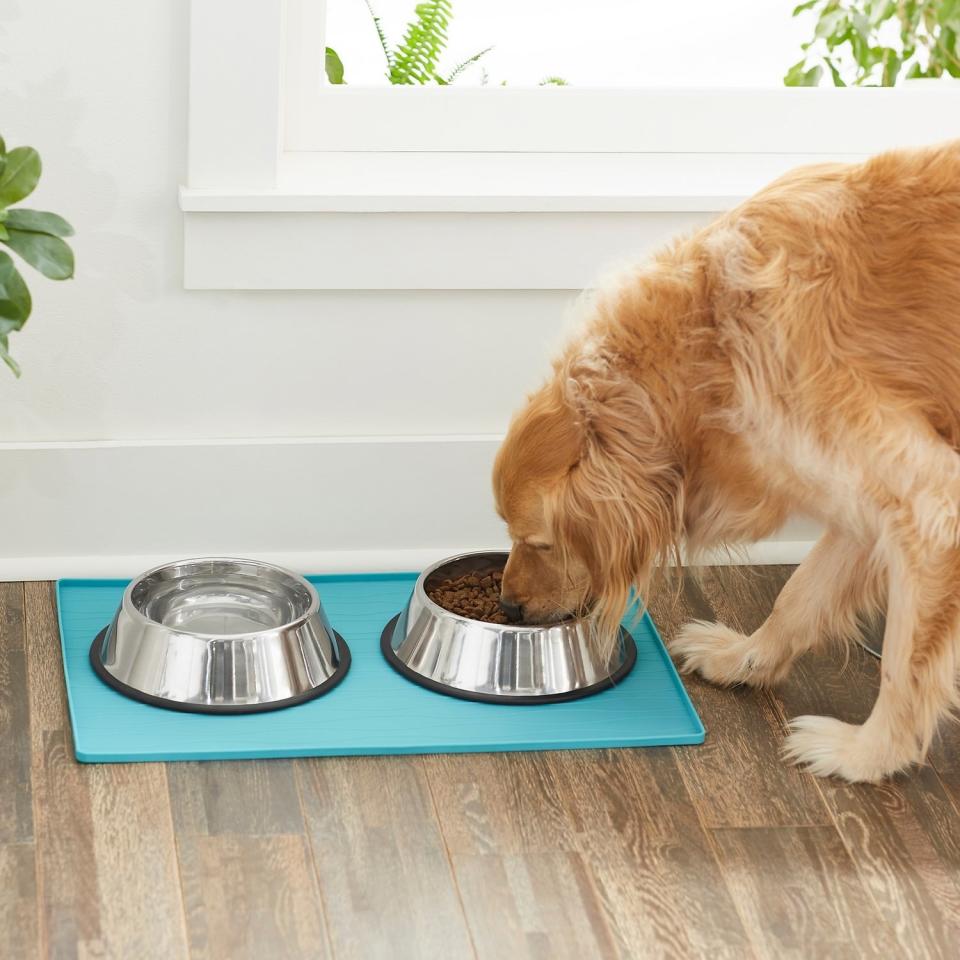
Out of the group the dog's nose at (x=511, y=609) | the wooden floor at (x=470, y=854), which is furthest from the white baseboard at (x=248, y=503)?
the dog's nose at (x=511, y=609)

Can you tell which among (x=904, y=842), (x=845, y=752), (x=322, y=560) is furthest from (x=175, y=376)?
(x=904, y=842)

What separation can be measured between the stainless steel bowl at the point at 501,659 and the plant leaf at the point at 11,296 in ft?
2.64

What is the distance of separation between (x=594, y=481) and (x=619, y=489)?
0.12ft

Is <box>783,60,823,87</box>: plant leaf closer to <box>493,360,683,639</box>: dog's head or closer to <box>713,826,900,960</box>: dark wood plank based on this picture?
<box>493,360,683,639</box>: dog's head

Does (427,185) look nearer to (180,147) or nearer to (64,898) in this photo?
(180,147)

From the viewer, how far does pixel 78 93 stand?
2322 mm

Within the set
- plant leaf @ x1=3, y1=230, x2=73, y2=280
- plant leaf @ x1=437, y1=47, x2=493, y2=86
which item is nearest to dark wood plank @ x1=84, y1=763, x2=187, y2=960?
plant leaf @ x1=3, y1=230, x2=73, y2=280

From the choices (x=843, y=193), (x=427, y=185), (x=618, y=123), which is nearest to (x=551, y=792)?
(x=843, y=193)

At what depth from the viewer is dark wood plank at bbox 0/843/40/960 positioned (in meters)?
1.68

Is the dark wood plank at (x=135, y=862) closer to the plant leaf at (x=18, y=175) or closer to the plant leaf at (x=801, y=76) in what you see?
the plant leaf at (x=18, y=175)

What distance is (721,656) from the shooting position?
2393mm

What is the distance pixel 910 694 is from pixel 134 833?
3.71 ft

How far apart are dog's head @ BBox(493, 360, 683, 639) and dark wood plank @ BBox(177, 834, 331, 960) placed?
57 cm

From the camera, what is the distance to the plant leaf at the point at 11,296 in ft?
6.19
